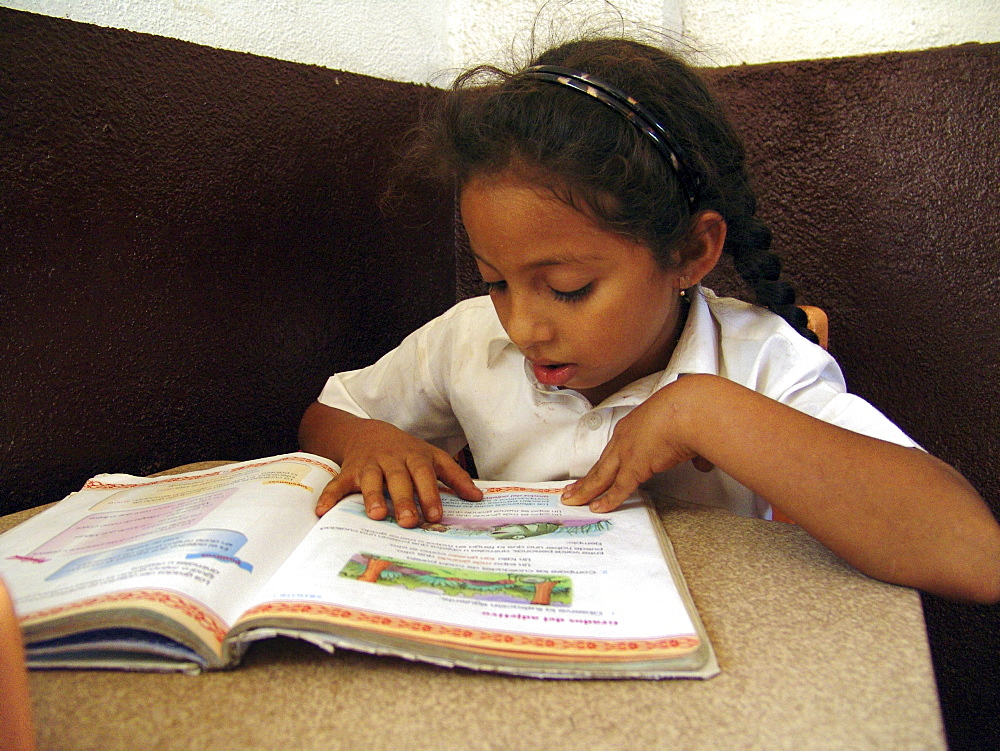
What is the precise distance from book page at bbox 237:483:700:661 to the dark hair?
343 millimetres

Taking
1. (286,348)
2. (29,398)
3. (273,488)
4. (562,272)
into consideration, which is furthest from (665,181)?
(29,398)

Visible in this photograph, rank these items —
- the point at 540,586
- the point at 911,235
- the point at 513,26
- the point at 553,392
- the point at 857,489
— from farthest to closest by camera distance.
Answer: the point at 513,26
the point at 911,235
the point at 553,392
the point at 857,489
the point at 540,586

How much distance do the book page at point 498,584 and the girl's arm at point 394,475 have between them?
0.02m

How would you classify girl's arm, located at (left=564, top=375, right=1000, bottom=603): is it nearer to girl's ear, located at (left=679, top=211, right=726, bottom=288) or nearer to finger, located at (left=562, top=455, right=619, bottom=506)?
finger, located at (left=562, top=455, right=619, bottom=506)

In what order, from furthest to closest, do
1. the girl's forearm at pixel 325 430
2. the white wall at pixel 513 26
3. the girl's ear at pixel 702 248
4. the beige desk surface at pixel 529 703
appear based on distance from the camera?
the white wall at pixel 513 26, the girl's forearm at pixel 325 430, the girl's ear at pixel 702 248, the beige desk surface at pixel 529 703

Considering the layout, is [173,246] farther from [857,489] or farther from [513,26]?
[857,489]

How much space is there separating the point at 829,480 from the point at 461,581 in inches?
14.1

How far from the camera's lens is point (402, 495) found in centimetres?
75

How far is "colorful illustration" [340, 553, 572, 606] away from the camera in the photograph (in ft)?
1.79

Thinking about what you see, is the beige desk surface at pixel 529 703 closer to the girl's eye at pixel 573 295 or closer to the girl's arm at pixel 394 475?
the girl's arm at pixel 394 475

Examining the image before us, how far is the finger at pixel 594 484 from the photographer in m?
0.78

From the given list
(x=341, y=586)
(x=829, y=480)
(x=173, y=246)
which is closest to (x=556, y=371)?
(x=829, y=480)

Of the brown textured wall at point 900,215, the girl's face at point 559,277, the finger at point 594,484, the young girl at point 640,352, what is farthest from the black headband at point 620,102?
the brown textured wall at point 900,215

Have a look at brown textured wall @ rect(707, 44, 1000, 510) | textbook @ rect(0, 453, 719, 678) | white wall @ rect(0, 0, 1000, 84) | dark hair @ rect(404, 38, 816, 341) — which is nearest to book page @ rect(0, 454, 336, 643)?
textbook @ rect(0, 453, 719, 678)
